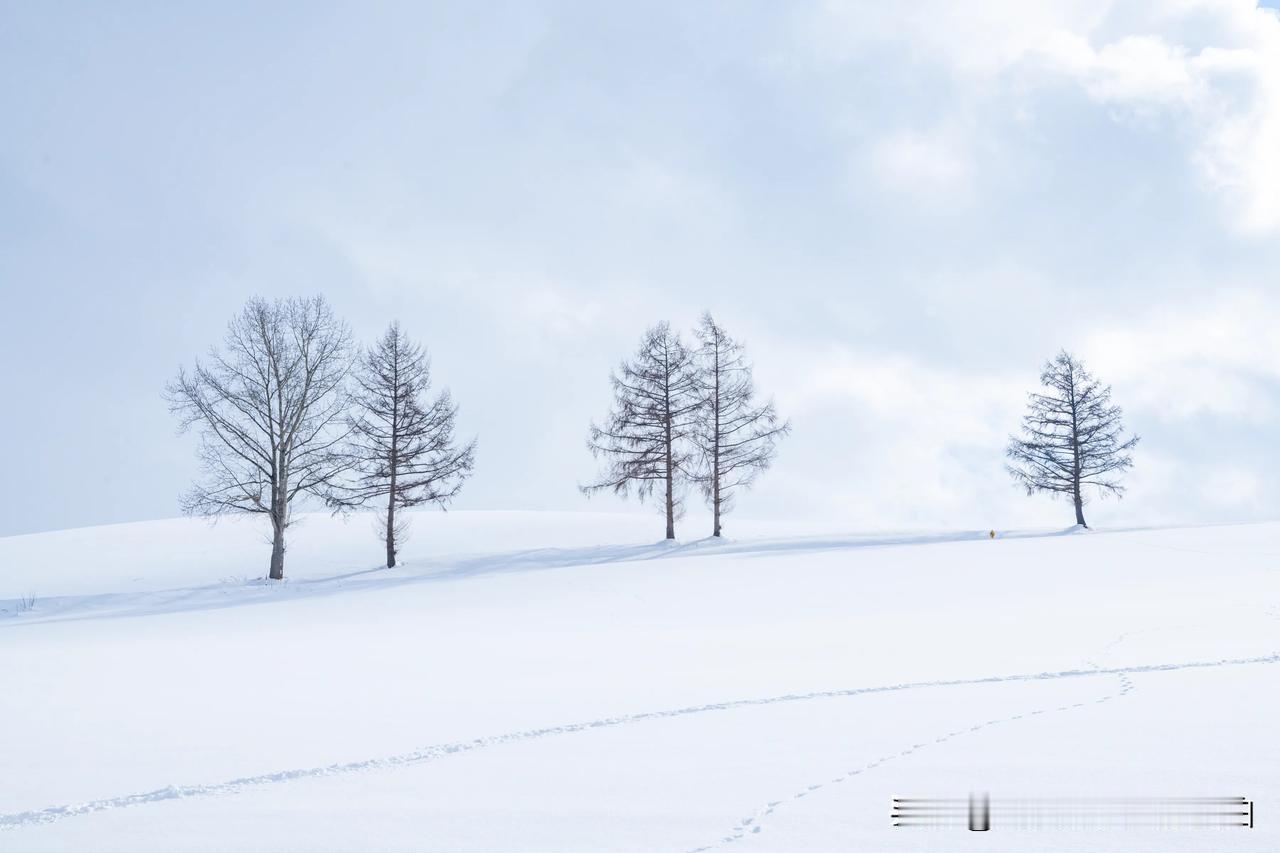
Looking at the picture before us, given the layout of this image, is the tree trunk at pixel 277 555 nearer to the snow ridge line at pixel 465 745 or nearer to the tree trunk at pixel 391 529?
the tree trunk at pixel 391 529

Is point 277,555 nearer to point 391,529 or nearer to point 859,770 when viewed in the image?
point 391,529

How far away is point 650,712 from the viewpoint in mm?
8508

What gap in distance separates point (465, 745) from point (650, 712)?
75.1 inches

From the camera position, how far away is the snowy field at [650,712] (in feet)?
17.7

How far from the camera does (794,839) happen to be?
4.90 m

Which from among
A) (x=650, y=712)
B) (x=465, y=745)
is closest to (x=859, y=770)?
(x=650, y=712)

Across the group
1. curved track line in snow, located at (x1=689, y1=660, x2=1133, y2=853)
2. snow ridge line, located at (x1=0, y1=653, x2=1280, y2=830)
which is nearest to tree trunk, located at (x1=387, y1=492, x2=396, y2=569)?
snow ridge line, located at (x1=0, y1=653, x2=1280, y2=830)

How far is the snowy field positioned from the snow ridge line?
4 centimetres

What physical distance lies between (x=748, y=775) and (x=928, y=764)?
4.21 ft

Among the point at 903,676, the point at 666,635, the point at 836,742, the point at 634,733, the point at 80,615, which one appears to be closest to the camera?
the point at 836,742

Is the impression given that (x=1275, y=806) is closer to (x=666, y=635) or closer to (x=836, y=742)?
(x=836, y=742)

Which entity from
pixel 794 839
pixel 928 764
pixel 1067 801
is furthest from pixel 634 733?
pixel 1067 801

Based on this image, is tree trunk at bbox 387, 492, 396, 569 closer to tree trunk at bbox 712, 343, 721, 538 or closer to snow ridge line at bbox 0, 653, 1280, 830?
tree trunk at bbox 712, 343, 721, 538

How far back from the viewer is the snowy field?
540cm
